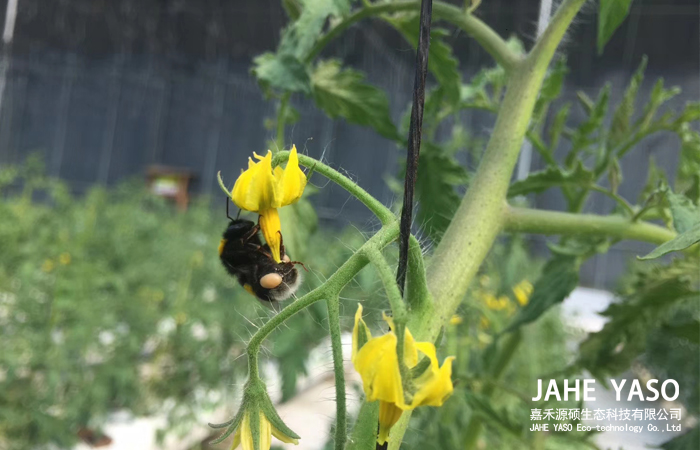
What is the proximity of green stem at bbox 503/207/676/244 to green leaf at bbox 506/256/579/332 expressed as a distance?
0.31 feet

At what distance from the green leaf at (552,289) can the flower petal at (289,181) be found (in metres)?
0.43

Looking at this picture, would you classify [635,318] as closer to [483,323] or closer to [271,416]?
[271,416]

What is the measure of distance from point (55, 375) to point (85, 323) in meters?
0.22

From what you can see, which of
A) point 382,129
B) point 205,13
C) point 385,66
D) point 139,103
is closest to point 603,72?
point 385,66

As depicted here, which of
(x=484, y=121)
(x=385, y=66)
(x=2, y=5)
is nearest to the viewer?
(x=484, y=121)

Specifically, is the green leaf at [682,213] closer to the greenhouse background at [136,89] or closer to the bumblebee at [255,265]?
the bumblebee at [255,265]

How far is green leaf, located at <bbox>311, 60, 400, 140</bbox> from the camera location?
2.14ft

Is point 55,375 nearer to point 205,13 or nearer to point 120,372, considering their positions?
point 120,372

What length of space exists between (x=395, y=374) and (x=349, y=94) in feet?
1.50

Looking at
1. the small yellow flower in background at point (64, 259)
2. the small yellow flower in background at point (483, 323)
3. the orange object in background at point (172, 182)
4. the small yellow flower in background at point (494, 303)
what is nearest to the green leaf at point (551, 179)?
the small yellow flower in background at point (483, 323)

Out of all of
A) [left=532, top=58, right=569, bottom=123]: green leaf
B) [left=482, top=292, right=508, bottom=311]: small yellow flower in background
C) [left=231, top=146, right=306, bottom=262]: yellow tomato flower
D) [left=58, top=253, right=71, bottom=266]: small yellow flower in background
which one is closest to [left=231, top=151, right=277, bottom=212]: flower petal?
[left=231, top=146, right=306, bottom=262]: yellow tomato flower

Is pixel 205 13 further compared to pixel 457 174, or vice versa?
pixel 205 13

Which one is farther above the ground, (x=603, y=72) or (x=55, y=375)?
(x=603, y=72)

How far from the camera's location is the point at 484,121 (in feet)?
13.6
